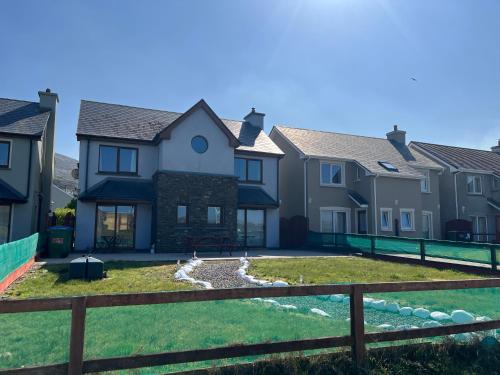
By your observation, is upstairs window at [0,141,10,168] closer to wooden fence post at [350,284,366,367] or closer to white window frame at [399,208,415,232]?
wooden fence post at [350,284,366,367]

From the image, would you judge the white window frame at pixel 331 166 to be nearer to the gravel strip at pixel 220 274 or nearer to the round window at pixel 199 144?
the round window at pixel 199 144

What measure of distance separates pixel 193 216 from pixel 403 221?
15.5 m

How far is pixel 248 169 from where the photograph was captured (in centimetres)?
2477

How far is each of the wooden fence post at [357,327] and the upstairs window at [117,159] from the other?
18639 mm

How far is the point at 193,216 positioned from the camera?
20875 millimetres

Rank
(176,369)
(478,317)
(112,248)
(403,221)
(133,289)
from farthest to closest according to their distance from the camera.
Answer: (403,221)
(112,248)
(133,289)
(478,317)
(176,369)

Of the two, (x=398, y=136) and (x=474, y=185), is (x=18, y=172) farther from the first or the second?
(x=474, y=185)

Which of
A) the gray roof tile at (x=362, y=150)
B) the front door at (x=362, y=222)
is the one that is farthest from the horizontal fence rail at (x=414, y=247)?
the gray roof tile at (x=362, y=150)

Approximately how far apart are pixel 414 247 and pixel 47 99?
21.0 m

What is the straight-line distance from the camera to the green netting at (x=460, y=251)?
14.2 m

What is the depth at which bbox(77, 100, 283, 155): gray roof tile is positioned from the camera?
21312 mm

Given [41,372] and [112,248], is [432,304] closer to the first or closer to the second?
[41,372]

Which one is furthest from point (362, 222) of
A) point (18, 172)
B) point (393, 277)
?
point (18, 172)

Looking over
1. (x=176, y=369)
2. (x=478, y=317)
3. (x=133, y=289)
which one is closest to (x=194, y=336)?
(x=176, y=369)
